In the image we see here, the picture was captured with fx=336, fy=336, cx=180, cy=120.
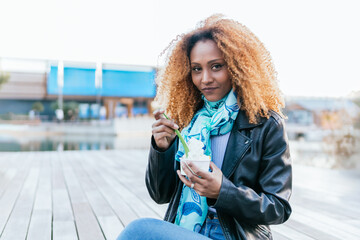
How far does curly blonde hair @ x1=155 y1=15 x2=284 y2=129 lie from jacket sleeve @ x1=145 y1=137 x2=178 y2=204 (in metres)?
0.24

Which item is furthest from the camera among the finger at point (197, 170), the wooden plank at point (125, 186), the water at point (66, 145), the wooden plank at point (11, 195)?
the water at point (66, 145)

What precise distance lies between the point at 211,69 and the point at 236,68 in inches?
4.1

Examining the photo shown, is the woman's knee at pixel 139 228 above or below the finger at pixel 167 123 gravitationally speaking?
below

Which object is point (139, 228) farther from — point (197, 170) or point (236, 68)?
point (236, 68)

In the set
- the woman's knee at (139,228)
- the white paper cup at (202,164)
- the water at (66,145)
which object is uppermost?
the white paper cup at (202,164)

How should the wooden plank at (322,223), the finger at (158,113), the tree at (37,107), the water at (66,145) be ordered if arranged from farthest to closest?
1. the tree at (37,107)
2. the water at (66,145)
3. the wooden plank at (322,223)
4. the finger at (158,113)

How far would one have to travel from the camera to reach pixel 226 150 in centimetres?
122

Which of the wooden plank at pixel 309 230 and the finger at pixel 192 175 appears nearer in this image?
the finger at pixel 192 175

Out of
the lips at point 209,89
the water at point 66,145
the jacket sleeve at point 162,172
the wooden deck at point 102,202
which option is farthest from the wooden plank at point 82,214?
the water at point 66,145

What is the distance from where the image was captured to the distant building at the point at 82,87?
103ft

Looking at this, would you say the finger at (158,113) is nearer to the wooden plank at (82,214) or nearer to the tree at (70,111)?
the wooden plank at (82,214)

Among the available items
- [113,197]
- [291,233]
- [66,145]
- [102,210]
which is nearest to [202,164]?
[291,233]

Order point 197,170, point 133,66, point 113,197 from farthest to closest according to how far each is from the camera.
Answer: point 133,66, point 113,197, point 197,170

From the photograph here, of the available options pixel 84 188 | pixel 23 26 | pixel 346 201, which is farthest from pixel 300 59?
pixel 23 26
